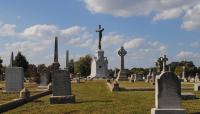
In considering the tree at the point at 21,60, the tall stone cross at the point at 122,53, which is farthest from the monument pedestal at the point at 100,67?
the tree at the point at 21,60

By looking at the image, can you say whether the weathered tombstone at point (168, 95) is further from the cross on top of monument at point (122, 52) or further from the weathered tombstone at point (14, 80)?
the cross on top of monument at point (122, 52)

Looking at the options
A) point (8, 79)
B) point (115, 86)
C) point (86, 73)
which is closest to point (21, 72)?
point (8, 79)

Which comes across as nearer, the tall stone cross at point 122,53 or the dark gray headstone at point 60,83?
the dark gray headstone at point 60,83

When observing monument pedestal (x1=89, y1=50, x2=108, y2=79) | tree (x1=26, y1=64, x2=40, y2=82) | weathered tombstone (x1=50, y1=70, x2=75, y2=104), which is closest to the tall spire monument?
monument pedestal (x1=89, y1=50, x2=108, y2=79)

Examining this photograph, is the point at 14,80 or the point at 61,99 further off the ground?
the point at 14,80

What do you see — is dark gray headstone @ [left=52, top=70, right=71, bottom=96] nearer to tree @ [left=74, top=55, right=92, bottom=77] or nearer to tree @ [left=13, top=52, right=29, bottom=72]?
tree @ [left=13, top=52, right=29, bottom=72]

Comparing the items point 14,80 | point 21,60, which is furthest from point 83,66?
point 14,80

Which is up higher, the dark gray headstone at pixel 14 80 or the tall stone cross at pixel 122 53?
the tall stone cross at pixel 122 53

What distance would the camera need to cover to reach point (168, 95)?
14945 mm

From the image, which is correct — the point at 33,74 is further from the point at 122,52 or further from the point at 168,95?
the point at 168,95

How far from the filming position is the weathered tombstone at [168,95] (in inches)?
581

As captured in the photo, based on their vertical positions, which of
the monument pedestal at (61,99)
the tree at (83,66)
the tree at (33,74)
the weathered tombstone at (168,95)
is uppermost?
the tree at (83,66)

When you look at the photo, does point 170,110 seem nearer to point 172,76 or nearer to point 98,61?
point 172,76

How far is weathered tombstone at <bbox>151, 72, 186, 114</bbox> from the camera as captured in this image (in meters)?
14.8
